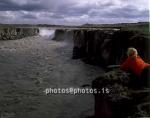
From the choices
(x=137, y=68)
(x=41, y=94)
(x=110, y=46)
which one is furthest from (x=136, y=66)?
(x=110, y=46)

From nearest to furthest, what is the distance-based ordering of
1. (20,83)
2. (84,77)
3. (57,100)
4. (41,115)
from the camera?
(41,115), (57,100), (20,83), (84,77)

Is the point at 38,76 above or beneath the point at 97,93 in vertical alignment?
beneath

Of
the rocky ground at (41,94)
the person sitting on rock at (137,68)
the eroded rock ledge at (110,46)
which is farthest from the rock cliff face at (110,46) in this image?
the person sitting on rock at (137,68)

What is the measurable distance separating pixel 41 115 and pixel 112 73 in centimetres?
377

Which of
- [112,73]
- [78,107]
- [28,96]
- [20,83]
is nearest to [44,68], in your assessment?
[20,83]

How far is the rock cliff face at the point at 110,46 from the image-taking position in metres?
18.6

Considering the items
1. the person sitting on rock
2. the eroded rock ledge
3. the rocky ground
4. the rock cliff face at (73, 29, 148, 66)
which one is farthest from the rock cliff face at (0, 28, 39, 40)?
the person sitting on rock

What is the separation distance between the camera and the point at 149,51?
53.1 feet

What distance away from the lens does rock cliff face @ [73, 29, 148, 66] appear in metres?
18.6

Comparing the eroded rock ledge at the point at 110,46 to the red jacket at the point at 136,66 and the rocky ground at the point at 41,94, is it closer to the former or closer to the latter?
the rocky ground at the point at 41,94

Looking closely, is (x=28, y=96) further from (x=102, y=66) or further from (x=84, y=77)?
(x=102, y=66)

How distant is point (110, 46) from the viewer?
79.8ft

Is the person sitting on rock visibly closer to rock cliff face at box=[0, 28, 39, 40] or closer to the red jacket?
the red jacket

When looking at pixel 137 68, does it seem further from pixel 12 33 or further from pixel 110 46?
pixel 12 33
